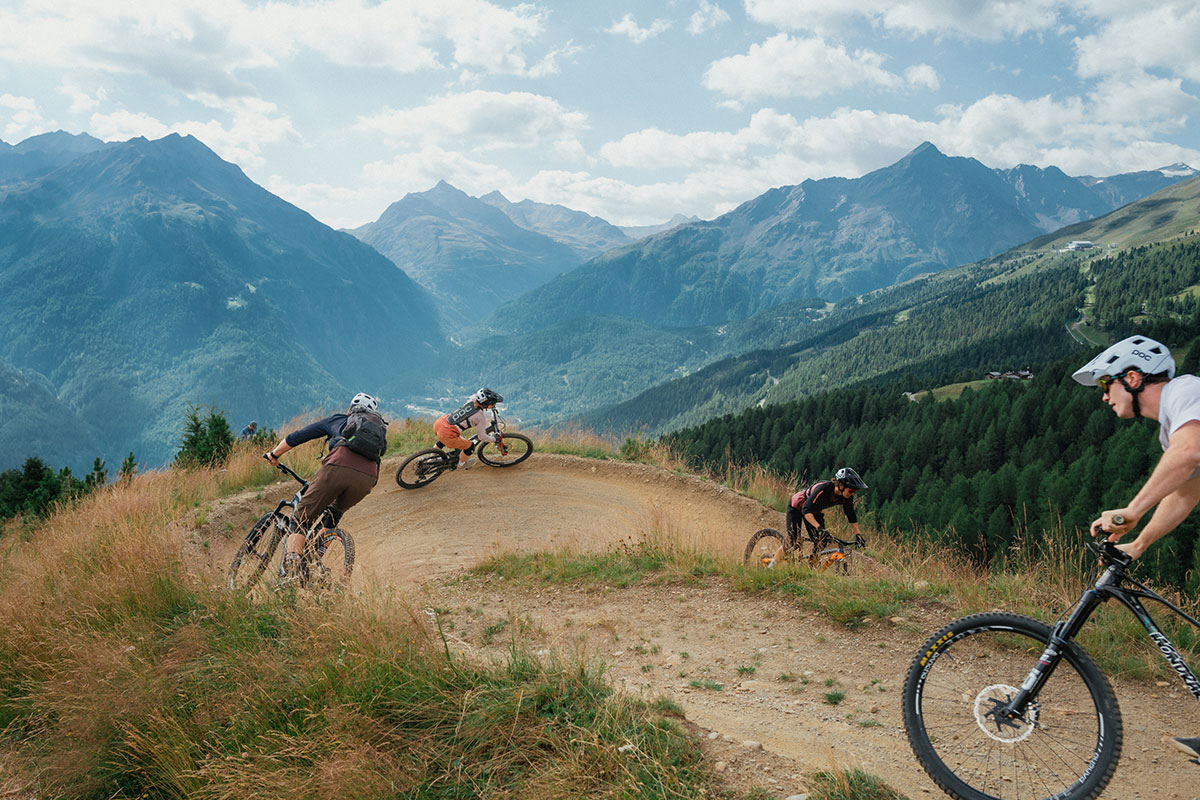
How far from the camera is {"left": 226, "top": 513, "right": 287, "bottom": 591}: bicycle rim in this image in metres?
6.63

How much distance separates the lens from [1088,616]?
3891 mm

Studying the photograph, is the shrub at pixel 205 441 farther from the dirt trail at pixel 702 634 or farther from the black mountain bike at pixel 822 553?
the black mountain bike at pixel 822 553

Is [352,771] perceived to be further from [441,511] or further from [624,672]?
[441,511]

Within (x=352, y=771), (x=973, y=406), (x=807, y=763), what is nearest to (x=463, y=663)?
(x=352, y=771)

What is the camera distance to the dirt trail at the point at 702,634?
435cm

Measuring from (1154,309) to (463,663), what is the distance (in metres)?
226

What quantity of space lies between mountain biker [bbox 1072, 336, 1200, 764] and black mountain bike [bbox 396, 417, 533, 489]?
41.7 feet

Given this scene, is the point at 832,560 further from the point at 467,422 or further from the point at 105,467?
the point at 105,467

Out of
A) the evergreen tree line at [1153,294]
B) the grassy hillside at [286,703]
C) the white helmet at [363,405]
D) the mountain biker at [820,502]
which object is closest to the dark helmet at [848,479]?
the mountain biker at [820,502]

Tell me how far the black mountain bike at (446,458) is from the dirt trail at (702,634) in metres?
0.43

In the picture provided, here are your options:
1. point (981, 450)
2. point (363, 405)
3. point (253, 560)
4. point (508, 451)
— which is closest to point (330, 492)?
point (253, 560)

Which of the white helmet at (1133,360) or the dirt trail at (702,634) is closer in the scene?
the white helmet at (1133,360)

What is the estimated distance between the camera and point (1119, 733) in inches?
138

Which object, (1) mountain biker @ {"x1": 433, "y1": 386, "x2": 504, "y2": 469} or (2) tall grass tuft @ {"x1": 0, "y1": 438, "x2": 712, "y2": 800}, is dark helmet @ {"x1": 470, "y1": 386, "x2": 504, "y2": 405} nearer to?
(1) mountain biker @ {"x1": 433, "y1": 386, "x2": 504, "y2": 469}
